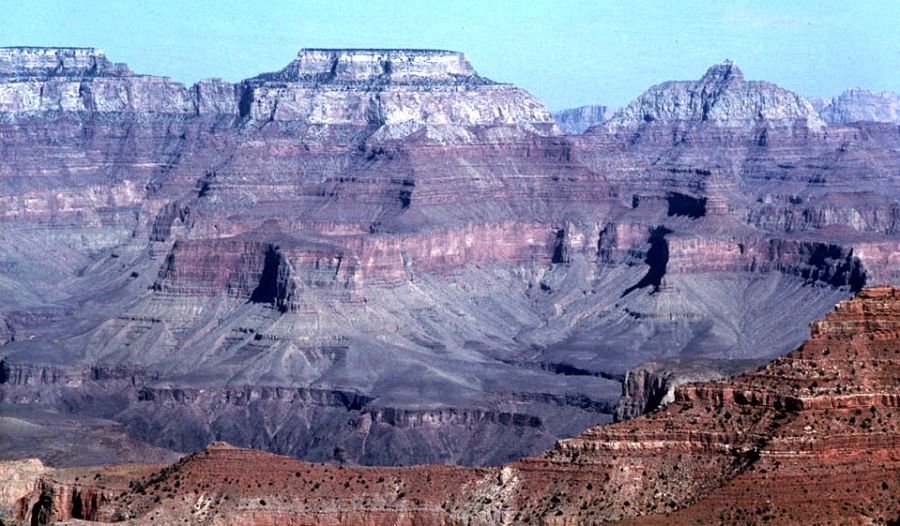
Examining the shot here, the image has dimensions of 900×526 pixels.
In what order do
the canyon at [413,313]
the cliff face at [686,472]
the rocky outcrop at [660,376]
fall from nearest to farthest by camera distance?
1. the cliff face at [686,472]
2. the rocky outcrop at [660,376]
3. the canyon at [413,313]

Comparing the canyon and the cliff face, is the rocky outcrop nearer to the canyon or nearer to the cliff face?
the canyon

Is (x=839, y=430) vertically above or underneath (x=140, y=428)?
above

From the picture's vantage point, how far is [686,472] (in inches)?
2162

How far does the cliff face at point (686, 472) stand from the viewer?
52375 mm

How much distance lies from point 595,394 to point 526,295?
47273 millimetres

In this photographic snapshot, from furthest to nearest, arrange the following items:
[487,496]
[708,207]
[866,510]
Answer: [708,207], [487,496], [866,510]

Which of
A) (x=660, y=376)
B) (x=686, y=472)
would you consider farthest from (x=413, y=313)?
(x=686, y=472)

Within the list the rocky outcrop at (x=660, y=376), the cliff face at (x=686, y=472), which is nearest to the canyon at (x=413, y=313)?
the rocky outcrop at (x=660, y=376)

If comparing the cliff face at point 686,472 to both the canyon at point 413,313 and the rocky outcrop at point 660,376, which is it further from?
the canyon at point 413,313

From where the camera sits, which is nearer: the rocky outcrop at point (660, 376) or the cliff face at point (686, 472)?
the cliff face at point (686, 472)

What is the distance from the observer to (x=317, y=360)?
153 metres

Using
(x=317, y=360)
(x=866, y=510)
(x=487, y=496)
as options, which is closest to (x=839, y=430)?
(x=866, y=510)

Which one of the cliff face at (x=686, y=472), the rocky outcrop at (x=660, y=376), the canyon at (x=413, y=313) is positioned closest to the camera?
the cliff face at (x=686, y=472)

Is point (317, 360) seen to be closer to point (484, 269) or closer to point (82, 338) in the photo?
point (82, 338)
